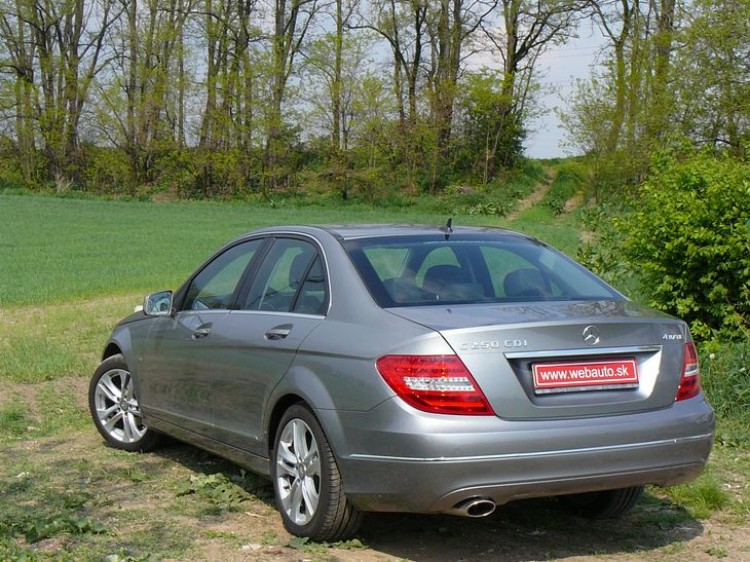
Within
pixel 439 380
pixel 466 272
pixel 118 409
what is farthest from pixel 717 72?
pixel 439 380

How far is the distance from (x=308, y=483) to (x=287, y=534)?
0.33 m

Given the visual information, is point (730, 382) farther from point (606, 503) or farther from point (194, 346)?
point (194, 346)

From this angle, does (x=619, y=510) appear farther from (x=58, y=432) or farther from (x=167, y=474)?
(x=58, y=432)

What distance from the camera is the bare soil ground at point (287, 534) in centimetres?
514

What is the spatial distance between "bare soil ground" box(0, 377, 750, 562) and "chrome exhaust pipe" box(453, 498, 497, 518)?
461 mm

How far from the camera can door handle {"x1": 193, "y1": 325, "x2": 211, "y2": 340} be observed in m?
6.33

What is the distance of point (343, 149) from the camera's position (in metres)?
52.0

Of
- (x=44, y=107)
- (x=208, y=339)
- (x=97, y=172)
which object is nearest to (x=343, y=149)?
(x=97, y=172)

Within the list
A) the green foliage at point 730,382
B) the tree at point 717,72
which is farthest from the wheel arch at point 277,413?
the tree at point 717,72

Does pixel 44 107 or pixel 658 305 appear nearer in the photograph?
pixel 658 305

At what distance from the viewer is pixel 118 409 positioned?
25.4 ft

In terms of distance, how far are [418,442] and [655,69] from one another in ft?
132

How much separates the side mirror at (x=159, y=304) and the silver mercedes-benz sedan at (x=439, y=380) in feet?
2.42

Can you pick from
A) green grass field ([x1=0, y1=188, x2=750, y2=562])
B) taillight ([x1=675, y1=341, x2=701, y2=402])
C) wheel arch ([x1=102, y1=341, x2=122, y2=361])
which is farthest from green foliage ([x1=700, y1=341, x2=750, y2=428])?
wheel arch ([x1=102, y1=341, x2=122, y2=361])
